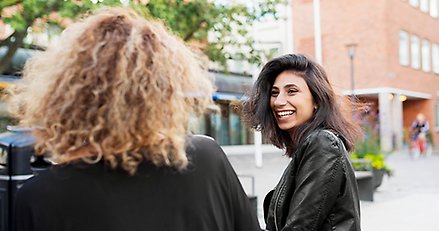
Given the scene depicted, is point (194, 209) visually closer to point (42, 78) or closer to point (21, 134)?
point (42, 78)

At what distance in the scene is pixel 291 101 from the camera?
2.15m

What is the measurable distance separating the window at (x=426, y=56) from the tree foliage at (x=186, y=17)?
2244 cm

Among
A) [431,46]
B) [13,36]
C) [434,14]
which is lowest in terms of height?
[13,36]

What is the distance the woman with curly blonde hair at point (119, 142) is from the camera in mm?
1243

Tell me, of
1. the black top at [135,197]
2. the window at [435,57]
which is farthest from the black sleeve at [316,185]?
the window at [435,57]

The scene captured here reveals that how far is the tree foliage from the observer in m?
6.47

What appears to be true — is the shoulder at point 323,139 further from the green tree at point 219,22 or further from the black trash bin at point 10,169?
the green tree at point 219,22

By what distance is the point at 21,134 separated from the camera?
5.62 ft

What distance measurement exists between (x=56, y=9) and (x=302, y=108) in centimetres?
560

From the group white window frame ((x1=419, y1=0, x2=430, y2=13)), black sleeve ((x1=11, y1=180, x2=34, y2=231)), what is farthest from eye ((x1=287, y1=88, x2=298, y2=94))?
white window frame ((x1=419, y1=0, x2=430, y2=13))

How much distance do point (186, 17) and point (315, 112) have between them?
21.1 ft

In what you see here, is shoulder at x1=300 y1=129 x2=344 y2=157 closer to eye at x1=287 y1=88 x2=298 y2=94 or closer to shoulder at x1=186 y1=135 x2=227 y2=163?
eye at x1=287 y1=88 x2=298 y2=94

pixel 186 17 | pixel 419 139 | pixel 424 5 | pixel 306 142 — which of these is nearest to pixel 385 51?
pixel 424 5

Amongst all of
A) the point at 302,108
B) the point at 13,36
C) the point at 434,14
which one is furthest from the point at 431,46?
the point at 302,108
